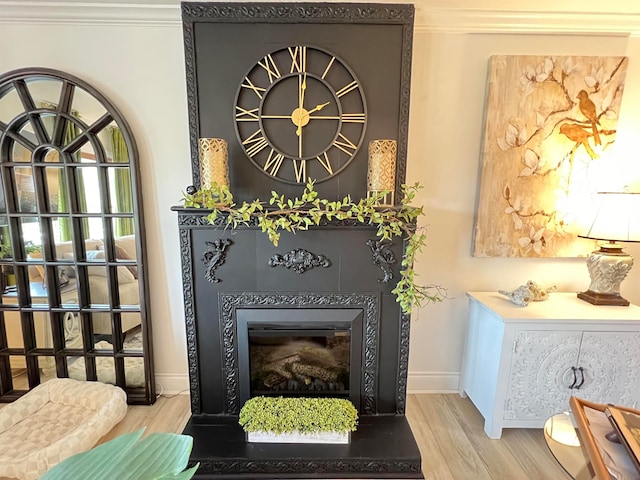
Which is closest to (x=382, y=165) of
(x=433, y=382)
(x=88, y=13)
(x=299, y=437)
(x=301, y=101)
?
(x=301, y=101)

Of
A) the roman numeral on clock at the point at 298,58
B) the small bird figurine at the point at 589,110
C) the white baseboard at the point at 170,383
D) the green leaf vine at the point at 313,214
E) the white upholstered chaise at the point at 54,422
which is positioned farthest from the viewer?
the white baseboard at the point at 170,383

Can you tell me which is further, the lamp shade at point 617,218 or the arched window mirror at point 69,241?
the arched window mirror at point 69,241

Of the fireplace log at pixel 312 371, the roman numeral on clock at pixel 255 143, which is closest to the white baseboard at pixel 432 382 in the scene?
the fireplace log at pixel 312 371

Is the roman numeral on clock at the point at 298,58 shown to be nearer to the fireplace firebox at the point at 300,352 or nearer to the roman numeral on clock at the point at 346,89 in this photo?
the roman numeral on clock at the point at 346,89

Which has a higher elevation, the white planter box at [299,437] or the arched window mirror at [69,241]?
the arched window mirror at [69,241]

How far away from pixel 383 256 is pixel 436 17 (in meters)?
1.44

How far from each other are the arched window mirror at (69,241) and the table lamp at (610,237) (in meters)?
2.72

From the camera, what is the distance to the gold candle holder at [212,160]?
1.69m

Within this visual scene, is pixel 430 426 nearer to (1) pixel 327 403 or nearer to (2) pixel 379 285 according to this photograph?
(1) pixel 327 403

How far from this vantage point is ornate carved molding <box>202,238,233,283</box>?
Answer: 178cm

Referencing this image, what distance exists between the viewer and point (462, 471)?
1676 millimetres

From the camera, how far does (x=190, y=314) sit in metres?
1.84

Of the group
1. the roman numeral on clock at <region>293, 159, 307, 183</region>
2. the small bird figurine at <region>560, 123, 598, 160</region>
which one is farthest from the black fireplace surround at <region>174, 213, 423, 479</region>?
the small bird figurine at <region>560, 123, 598, 160</region>

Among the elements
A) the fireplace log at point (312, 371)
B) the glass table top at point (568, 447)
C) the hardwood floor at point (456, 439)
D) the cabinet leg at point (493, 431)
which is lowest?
the hardwood floor at point (456, 439)
